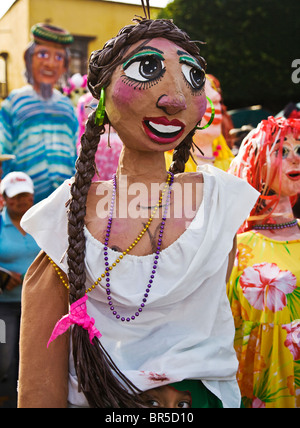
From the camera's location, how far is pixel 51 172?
426cm

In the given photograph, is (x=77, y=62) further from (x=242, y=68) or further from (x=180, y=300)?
(x=180, y=300)

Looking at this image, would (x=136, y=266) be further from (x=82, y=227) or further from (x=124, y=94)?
(x=124, y=94)

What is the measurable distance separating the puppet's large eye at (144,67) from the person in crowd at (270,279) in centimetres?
93

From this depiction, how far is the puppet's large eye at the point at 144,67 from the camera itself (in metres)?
1.77

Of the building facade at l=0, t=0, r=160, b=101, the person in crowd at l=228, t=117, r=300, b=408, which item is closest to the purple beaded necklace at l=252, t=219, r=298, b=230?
the person in crowd at l=228, t=117, r=300, b=408

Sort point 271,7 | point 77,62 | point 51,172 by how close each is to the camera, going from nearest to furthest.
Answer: point 51,172
point 271,7
point 77,62

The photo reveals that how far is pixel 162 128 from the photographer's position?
1.79 m

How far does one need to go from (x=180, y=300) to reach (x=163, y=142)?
0.50 m

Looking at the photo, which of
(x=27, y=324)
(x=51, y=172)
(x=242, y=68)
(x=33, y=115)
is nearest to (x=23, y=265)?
(x=51, y=172)

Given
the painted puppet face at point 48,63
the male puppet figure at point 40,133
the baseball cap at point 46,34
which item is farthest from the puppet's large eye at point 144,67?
the baseball cap at point 46,34

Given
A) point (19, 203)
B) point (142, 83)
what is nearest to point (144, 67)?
point (142, 83)

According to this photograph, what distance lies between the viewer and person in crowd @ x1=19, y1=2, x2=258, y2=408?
1743mm

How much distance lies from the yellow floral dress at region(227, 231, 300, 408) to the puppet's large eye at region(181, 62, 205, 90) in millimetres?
924

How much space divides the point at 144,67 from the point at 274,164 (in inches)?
38.2
